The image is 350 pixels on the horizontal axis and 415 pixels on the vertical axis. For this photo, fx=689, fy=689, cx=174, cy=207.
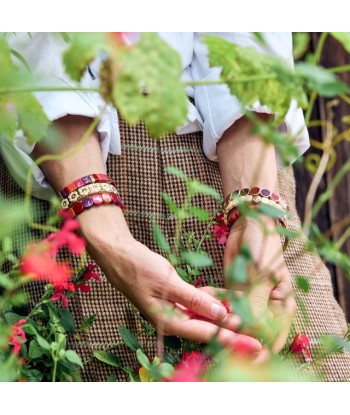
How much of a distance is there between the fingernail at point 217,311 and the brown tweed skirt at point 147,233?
0.21m

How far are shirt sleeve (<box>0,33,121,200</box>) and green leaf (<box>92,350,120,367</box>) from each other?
257mm

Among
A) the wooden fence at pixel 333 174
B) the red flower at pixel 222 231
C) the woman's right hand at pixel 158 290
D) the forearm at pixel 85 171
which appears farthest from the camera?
the wooden fence at pixel 333 174

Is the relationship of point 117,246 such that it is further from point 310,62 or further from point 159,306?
point 310,62

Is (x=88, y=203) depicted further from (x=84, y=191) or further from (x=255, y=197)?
(x=255, y=197)

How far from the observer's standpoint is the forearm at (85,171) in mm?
925

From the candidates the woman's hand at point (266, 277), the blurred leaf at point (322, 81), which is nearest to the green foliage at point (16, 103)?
the blurred leaf at point (322, 81)

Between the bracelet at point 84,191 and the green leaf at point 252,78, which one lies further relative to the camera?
the bracelet at point 84,191

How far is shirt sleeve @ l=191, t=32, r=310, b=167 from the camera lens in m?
1.09

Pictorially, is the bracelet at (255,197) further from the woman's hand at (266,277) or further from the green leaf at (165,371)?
the green leaf at (165,371)

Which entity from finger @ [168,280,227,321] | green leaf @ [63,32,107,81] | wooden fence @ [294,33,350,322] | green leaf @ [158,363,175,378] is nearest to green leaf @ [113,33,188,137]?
green leaf @ [63,32,107,81]

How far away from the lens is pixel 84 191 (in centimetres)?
93

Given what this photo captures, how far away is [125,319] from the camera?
1.06 m

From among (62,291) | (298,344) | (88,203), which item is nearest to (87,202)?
(88,203)

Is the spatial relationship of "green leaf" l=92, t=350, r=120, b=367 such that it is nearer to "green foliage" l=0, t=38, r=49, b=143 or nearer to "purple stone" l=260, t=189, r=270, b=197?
"purple stone" l=260, t=189, r=270, b=197
